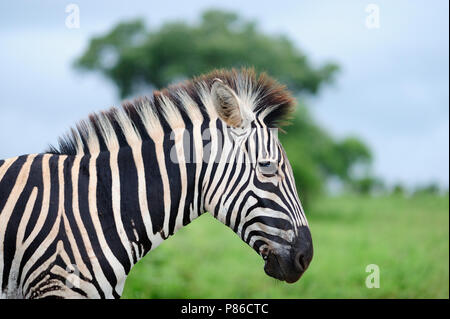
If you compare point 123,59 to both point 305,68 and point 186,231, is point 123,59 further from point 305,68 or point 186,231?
point 186,231

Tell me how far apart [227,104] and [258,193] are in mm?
720

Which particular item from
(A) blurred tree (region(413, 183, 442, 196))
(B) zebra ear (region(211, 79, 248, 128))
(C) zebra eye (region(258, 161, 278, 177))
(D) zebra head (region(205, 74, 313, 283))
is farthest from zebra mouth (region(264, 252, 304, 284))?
(A) blurred tree (region(413, 183, 442, 196))

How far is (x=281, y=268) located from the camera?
11.9 feet

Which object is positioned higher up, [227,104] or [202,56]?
[202,56]

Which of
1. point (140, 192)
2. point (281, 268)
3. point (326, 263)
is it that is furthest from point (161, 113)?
point (326, 263)

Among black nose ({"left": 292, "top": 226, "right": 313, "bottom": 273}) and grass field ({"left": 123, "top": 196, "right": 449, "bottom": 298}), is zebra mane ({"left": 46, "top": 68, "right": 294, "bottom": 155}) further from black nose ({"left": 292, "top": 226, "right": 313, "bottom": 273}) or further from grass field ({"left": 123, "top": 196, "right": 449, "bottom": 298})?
grass field ({"left": 123, "top": 196, "right": 449, "bottom": 298})

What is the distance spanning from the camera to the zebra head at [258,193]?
3590 millimetres

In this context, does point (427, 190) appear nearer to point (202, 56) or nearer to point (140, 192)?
point (202, 56)

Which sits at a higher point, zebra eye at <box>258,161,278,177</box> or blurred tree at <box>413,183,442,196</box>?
zebra eye at <box>258,161,278,177</box>

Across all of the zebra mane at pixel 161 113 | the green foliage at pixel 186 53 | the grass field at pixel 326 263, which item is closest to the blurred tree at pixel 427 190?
the grass field at pixel 326 263

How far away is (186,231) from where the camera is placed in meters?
16.7

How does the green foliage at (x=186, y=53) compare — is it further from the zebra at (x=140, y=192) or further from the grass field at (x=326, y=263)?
the zebra at (x=140, y=192)

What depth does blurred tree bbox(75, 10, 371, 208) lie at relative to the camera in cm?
2980
